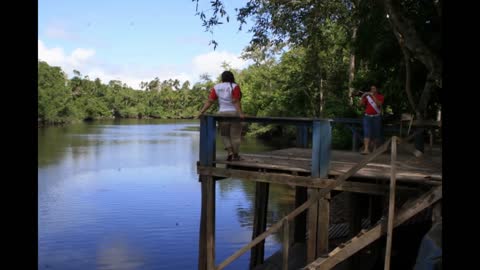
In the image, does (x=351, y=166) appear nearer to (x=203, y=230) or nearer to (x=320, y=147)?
(x=320, y=147)

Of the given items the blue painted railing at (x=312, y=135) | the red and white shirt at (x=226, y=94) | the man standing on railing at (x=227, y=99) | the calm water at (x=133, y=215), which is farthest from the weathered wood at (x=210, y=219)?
the calm water at (x=133, y=215)

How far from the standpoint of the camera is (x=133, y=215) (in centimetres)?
1688

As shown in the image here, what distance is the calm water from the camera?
41.6ft

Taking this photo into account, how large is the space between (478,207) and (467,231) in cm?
9

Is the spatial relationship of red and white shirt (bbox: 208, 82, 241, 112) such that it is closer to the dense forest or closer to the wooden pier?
the wooden pier

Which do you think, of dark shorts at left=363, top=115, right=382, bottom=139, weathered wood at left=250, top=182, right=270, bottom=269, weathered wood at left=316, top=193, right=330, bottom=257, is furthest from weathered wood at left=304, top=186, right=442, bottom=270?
weathered wood at left=250, top=182, right=270, bottom=269

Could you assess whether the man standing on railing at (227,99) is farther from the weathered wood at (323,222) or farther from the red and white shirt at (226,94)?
the weathered wood at (323,222)

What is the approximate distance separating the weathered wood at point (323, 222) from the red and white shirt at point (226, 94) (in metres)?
1.85

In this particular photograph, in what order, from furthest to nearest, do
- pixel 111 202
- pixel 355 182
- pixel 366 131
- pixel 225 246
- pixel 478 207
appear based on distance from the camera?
pixel 111 202, pixel 225 246, pixel 366 131, pixel 355 182, pixel 478 207

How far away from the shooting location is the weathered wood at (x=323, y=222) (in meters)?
6.26

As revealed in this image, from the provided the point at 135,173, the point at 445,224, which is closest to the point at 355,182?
the point at 445,224
